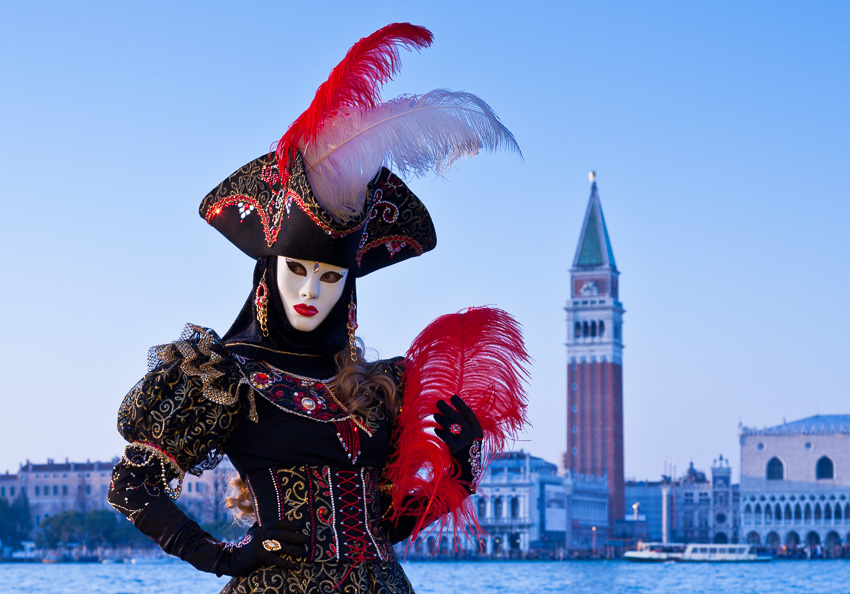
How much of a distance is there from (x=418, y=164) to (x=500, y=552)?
156 ft

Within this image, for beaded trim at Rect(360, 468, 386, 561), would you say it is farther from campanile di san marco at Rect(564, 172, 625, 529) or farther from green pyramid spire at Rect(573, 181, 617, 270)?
green pyramid spire at Rect(573, 181, 617, 270)

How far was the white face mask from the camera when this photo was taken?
1880 mm

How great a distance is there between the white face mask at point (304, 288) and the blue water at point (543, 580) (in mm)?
21065

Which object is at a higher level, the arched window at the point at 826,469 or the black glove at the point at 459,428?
the arched window at the point at 826,469

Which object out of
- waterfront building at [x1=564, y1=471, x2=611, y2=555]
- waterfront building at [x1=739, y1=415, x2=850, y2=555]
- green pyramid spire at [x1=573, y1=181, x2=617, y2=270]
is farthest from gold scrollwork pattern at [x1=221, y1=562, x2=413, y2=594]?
green pyramid spire at [x1=573, y1=181, x2=617, y2=270]

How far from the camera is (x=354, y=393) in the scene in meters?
1.87

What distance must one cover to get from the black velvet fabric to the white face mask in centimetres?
2

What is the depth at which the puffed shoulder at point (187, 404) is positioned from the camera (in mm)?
1759

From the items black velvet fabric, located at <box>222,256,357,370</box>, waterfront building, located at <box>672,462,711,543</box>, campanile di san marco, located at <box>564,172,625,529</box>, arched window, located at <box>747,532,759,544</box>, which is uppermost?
campanile di san marco, located at <box>564,172,625,529</box>

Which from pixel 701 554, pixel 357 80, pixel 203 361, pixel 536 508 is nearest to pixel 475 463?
pixel 203 361

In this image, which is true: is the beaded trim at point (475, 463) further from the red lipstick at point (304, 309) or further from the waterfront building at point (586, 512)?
the waterfront building at point (586, 512)

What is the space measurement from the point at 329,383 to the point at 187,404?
212 mm

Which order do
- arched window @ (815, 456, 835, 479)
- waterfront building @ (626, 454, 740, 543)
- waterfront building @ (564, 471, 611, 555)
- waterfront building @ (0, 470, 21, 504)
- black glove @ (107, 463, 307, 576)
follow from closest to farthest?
black glove @ (107, 463, 307, 576)
arched window @ (815, 456, 835, 479)
waterfront building @ (564, 471, 611, 555)
waterfront building @ (0, 470, 21, 504)
waterfront building @ (626, 454, 740, 543)

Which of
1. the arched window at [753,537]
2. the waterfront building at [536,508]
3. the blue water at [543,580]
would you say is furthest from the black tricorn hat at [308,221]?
the arched window at [753,537]
